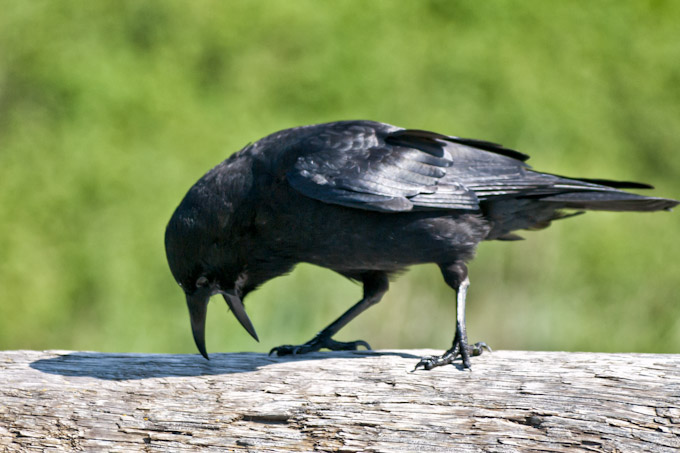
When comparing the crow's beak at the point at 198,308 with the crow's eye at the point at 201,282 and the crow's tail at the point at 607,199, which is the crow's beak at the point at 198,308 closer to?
the crow's eye at the point at 201,282

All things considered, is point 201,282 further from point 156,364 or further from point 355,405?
point 355,405

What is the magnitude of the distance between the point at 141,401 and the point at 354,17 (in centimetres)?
559

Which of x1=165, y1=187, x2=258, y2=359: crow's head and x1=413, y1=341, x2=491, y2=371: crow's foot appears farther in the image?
x1=165, y1=187, x2=258, y2=359: crow's head

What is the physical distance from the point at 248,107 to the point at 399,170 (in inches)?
169

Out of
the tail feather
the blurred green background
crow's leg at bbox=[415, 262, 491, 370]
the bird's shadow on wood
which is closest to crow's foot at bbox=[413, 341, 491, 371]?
crow's leg at bbox=[415, 262, 491, 370]

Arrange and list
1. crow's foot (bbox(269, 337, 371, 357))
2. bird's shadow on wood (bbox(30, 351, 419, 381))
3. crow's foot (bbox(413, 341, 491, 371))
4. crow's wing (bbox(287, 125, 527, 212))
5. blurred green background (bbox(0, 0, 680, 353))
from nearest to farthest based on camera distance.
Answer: crow's foot (bbox(413, 341, 491, 371)) < bird's shadow on wood (bbox(30, 351, 419, 381)) < crow's wing (bbox(287, 125, 527, 212)) < crow's foot (bbox(269, 337, 371, 357)) < blurred green background (bbox(0, 0, 680, 353))

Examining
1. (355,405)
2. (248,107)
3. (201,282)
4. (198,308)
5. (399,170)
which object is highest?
Result: (248,107)

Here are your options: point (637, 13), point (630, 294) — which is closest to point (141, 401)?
point (630, 294)

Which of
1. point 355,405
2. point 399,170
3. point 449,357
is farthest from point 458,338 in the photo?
point 399,170

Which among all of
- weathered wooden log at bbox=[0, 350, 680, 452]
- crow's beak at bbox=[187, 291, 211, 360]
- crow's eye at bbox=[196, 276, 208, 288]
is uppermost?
crow's eye at bbox=[196, 276, 208, 288]

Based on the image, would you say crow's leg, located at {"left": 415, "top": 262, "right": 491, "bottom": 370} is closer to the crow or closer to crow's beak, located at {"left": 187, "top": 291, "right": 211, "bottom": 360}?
the crow

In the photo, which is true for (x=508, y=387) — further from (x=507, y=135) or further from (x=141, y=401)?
(x=507, y=135)

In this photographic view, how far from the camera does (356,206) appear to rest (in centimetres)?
331

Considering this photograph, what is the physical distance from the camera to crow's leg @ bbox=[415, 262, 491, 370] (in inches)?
119
